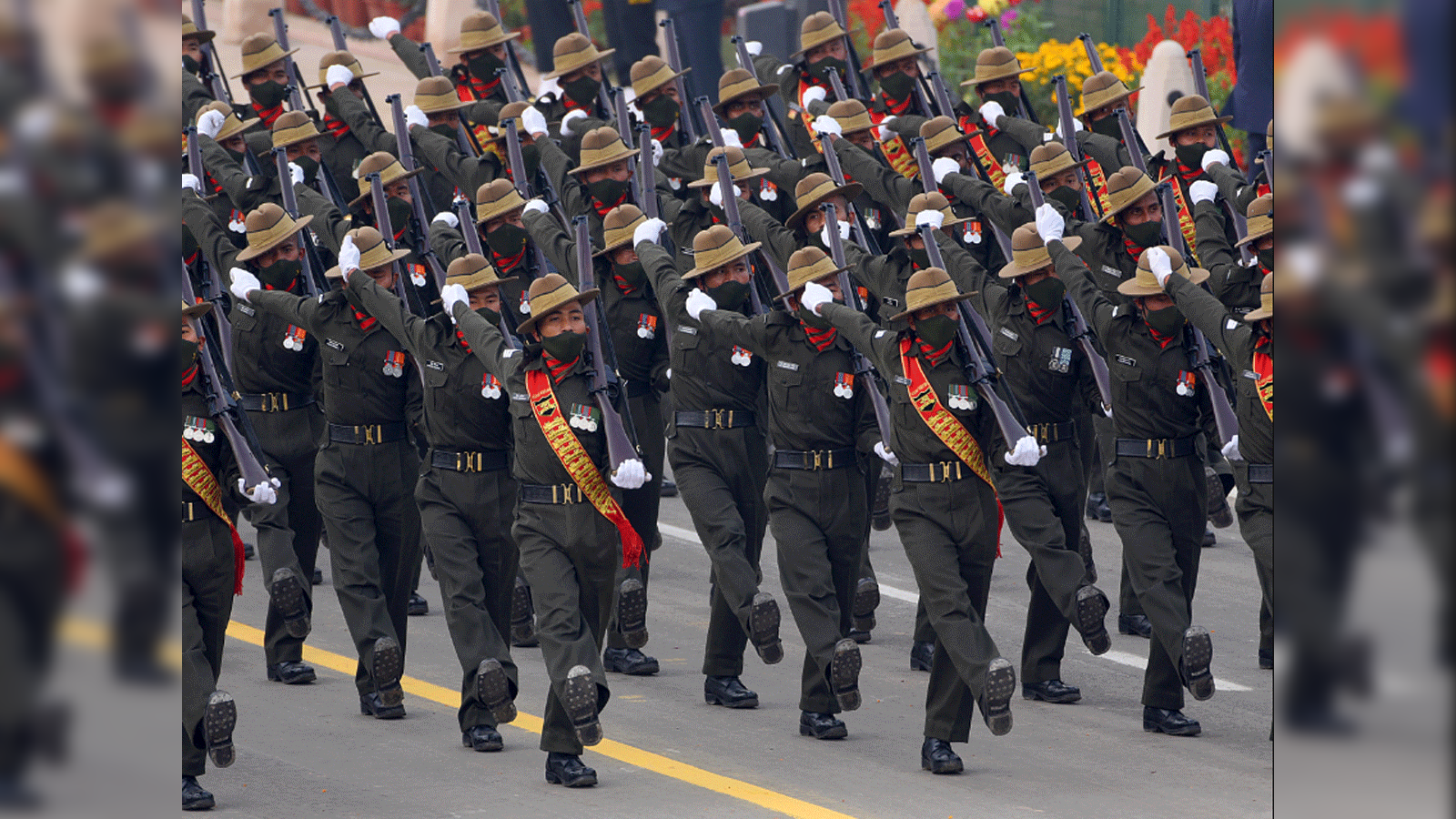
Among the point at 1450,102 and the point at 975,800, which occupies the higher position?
the point at 1450,102

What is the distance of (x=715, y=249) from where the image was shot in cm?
891

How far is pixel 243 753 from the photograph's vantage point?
7.94 meters

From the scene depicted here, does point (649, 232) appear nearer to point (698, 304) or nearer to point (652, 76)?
point (698, 304)

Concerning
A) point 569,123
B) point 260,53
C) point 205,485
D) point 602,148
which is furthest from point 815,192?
point 260,53

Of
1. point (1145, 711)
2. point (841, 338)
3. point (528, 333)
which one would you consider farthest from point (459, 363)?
point (1145, 711)

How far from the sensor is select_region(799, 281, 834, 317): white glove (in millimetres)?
8391

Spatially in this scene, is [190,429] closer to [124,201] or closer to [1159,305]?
[1159,305]

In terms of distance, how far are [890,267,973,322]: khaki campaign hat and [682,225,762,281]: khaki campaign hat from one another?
1.19 meters

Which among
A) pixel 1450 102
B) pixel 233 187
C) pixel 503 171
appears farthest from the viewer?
pixel 503 171

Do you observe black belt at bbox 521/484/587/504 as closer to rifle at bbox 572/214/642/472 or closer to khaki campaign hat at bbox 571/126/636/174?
rifle at bbox 572/214/642/472

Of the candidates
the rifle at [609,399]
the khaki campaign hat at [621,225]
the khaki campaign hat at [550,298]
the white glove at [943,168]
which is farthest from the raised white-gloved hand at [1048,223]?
the khaki campaign hat at [550,298]

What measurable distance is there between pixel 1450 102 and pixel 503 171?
34.2 feet

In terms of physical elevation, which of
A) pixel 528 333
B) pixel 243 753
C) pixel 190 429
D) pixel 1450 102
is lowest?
pixel 243 753

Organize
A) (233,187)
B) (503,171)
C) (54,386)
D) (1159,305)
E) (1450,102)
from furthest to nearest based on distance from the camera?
(503,171)
(233,187)
(1159,305)
(54,386)
(1450,102)
